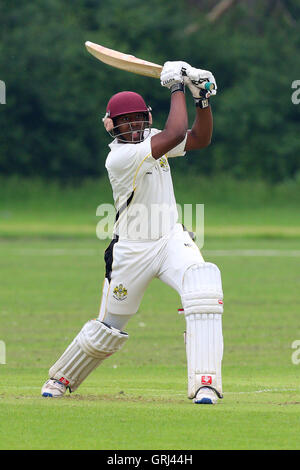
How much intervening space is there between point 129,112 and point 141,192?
0.56 m

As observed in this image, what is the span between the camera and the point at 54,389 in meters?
7.85

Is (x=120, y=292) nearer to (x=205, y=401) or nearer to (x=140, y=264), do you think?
(x=140, y=264)

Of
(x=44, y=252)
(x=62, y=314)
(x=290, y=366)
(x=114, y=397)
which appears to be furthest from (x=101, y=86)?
(x=114, y=397)

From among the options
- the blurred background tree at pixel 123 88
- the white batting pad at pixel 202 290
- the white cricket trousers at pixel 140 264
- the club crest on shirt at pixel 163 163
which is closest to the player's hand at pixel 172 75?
the club crest on shirt at pixel 163 163

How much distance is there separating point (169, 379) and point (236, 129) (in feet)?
104

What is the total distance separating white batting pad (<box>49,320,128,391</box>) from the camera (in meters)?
7.68

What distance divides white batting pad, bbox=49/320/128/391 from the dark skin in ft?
4.16

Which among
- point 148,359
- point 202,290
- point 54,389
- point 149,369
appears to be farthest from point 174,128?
point 148,359

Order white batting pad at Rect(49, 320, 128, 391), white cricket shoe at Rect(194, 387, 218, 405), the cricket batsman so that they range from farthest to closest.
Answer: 1. white batting pad at Rect(49, 320, 128, 391)
2. the cricket batsman
3. white cricket shoe at Rect(194, 387, 218, 405)

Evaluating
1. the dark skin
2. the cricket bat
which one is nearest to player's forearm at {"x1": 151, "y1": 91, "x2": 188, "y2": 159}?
the dark skin

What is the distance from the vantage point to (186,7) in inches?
1817

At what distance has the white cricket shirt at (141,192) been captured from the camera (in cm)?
745

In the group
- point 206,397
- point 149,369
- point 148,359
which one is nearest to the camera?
point 206,397

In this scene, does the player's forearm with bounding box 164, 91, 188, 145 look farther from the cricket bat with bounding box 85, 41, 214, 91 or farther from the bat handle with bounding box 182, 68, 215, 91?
the cricket bat with bounding box 85, 41, 214, 91
